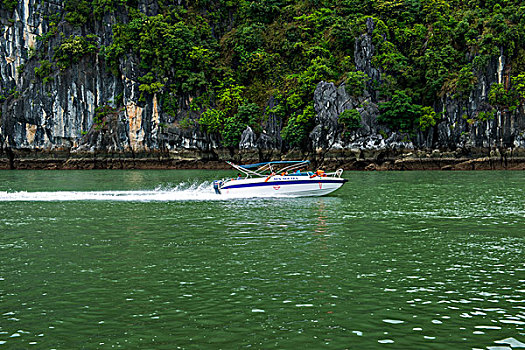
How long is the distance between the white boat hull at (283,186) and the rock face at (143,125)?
107ft

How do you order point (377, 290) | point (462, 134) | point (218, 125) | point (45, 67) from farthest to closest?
point (45, 67) < point (218, 125) < point (462, 134) < point (377, 290)

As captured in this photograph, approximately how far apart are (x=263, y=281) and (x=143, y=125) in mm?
67457

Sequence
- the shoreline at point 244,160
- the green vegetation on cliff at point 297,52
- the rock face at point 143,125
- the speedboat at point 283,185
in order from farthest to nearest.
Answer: the green vegetation on cliff at point 297,52, the rock face at point 143,125, the shoreline at point 244,160, the speedboat at point 283,185

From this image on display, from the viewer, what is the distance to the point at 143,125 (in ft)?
246

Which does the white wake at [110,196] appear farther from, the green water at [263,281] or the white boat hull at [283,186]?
the green water at [263,281]

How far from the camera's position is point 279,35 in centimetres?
7931

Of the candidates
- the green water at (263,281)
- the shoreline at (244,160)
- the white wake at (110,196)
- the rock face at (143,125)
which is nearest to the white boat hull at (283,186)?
the white wake at (110,196)

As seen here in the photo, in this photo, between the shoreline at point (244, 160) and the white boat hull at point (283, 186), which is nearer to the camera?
the white boat hull at point (283, 186)

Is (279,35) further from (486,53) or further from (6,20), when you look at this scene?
(6,20)

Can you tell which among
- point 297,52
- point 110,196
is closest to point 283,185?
point 110,196

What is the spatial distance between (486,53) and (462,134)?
35.4 ft

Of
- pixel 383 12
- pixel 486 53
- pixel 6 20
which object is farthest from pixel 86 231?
pixel 6 20

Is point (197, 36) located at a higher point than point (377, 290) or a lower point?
higher

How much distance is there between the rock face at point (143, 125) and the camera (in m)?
61.4
